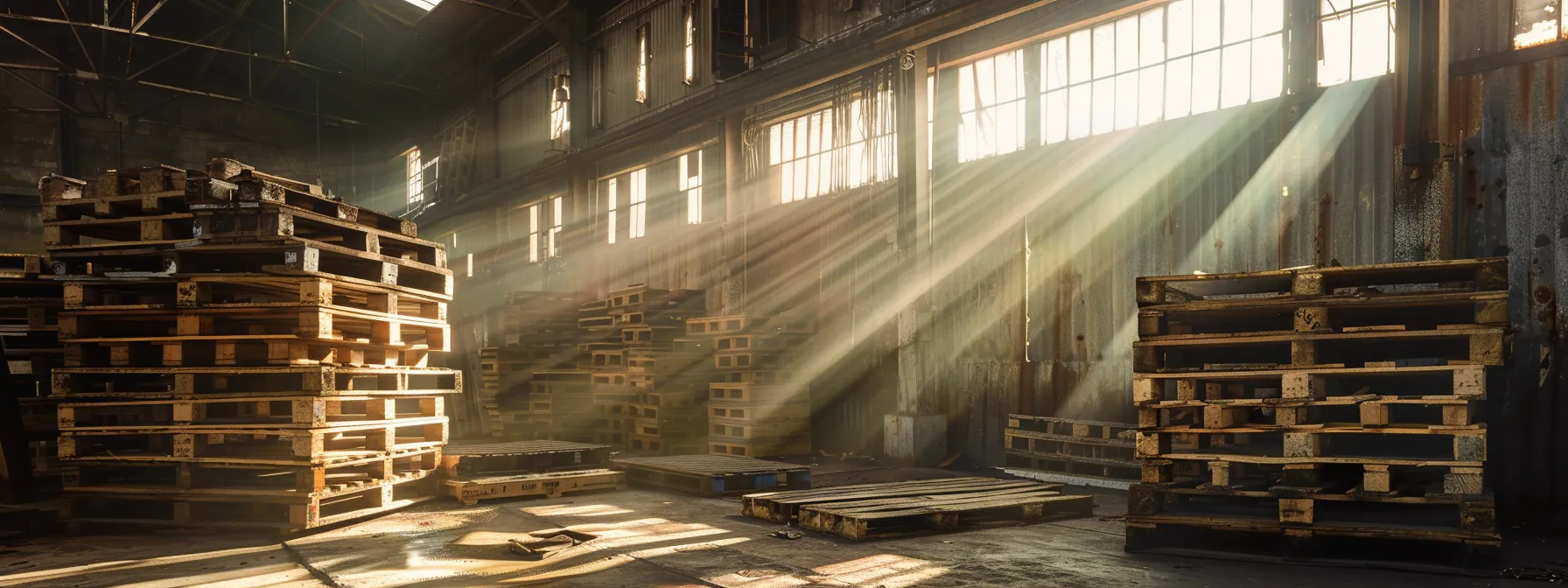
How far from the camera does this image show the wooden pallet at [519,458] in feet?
31.1

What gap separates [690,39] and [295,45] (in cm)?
1189

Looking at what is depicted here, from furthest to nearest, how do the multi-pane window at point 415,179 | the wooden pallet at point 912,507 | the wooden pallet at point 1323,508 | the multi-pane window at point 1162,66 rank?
the multi-pane window at point 415,179 → the multi-pane window at point 1162,66 → the wooden pallet at point 912,507 → the wooden pallet at point 1323,508

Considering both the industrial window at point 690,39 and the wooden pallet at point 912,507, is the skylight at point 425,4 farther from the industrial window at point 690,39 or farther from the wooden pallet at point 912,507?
the wooden pallet at point 912,507

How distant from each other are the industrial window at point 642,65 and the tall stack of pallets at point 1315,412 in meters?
12.5

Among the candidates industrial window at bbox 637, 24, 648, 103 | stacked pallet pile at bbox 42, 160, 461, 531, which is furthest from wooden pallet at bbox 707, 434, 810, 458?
industrial window at bbox 637, 24, 648, 103

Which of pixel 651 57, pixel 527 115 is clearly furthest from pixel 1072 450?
pixel 527 115

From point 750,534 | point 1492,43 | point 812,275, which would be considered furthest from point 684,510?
point 1492,43

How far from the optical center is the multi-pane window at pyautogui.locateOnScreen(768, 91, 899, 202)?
1258 centimetres

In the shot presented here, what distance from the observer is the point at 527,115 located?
23.3 metres

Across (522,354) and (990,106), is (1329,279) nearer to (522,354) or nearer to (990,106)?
(990,106)

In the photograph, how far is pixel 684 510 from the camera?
27.6ft

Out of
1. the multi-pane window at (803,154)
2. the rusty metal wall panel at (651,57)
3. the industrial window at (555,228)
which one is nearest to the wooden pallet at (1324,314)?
the multi-pane window at (803,154)

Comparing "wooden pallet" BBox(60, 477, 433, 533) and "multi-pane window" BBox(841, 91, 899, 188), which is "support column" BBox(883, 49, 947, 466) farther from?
"wooden pallet" BBox(60, 477, 433, 533)

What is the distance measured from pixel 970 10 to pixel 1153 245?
3.28m
